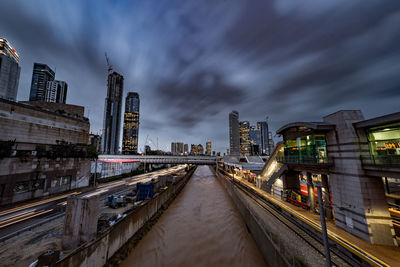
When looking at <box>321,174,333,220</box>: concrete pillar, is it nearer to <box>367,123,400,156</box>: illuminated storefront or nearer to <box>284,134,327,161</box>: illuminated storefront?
<box>284,134,327,161</box>: illuminated storefront

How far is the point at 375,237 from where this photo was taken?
13.2 meters

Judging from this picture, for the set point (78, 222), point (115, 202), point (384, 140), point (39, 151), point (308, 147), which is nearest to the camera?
point (78, 222)

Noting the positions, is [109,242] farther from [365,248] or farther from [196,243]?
[365,248]

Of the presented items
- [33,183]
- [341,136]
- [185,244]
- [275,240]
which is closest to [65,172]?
[33,183]

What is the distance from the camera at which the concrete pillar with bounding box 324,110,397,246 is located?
13.3m

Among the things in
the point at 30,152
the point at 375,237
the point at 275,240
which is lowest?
the point at 375,237

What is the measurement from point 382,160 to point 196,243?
1852cm

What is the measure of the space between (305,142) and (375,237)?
1137 centimetres

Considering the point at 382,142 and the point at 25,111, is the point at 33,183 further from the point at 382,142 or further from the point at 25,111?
the point at 382,142

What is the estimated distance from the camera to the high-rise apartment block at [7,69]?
147 meters

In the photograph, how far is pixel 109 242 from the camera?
35.8 feet

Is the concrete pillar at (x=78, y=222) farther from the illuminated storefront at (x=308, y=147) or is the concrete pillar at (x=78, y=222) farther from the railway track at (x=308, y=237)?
the illuminated storefront at (x=308, y=147)

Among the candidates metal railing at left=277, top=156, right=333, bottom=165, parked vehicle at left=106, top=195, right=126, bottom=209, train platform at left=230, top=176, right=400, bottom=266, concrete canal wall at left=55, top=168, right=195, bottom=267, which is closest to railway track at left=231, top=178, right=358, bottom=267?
train platform at left=230, top=176, right=400, bottom=266

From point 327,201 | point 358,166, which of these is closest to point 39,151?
point 358,166
